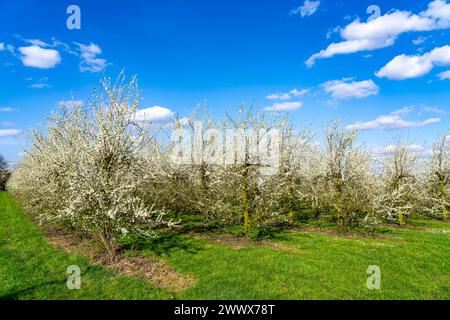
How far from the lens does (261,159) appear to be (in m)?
14.7

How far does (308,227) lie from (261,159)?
704 centimetres

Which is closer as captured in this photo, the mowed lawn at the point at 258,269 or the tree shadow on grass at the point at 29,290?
the tree shadow on grass at the point at 29,290

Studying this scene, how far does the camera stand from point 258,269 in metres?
10.1

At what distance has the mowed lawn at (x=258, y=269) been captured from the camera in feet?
27.2

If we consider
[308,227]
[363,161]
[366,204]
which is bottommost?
[308,227]

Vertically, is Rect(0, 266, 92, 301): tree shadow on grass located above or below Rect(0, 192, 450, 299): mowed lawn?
above

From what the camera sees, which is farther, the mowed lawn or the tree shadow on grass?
the mowed lawn

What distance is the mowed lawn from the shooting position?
8.28 meters

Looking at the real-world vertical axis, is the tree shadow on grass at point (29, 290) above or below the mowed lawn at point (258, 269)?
above
